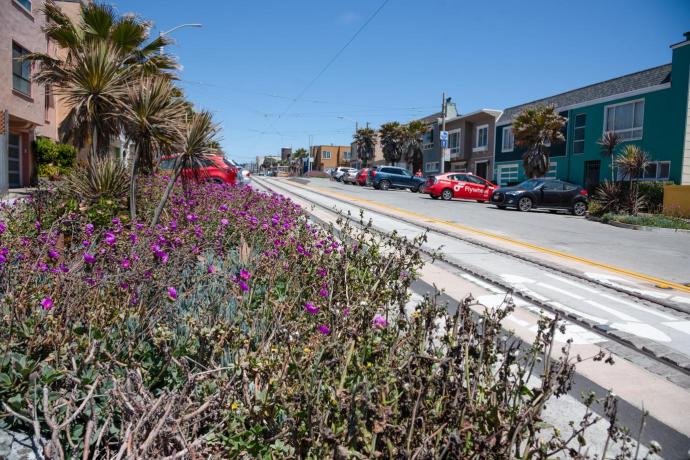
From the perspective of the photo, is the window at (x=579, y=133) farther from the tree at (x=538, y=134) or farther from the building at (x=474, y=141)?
the building at (x=474, y=141)

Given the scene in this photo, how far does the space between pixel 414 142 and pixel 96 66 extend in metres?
54.7

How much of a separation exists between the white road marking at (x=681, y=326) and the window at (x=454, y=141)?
45.5 meters

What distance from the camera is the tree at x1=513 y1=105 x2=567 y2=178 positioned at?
111ft

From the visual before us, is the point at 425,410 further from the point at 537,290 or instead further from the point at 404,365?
the point at 537,290

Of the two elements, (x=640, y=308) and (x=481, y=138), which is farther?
A: (x=481, y=138)

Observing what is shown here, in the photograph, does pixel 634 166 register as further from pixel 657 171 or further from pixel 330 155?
pixel 330 155

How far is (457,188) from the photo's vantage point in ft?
100

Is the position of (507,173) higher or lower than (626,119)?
lower

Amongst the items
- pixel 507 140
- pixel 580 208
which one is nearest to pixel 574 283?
pixel 580 208

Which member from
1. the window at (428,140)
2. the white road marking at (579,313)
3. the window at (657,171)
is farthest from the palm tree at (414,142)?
the white road marking at (579,313)

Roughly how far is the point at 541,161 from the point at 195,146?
100 ft

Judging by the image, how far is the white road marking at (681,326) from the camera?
18.6 feet

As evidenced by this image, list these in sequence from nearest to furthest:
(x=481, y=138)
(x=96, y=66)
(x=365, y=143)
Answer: (x=96, y=66) < (x=481, y=138) < (x=365, y=143)

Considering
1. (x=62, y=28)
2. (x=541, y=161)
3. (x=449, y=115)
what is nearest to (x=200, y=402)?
(x=62, y=28)
